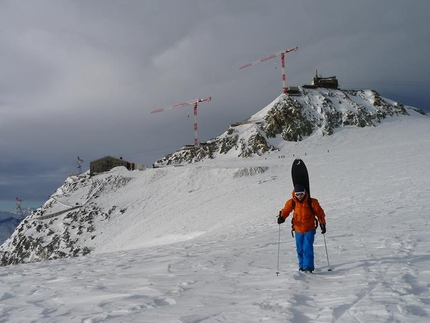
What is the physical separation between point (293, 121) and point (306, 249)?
73.5 metres

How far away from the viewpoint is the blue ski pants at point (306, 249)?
7.44 meters

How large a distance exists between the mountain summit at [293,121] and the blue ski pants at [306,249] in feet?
199

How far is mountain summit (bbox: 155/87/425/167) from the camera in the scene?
240 ft

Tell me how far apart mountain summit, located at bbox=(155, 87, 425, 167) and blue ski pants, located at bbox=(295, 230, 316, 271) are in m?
60.7

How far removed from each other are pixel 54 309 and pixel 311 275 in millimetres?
5055

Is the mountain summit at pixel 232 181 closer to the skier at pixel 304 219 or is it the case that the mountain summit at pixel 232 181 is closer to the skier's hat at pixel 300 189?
the skier at pixel 304 219

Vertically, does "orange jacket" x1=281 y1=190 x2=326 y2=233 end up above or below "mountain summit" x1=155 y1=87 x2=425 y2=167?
below

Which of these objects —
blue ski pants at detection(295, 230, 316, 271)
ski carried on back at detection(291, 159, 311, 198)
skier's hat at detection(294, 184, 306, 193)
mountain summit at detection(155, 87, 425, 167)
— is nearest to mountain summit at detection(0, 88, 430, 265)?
mountain summit at detection(155, 87, 425, 167)

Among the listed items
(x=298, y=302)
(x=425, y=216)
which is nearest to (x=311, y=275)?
(x=298, y=302)

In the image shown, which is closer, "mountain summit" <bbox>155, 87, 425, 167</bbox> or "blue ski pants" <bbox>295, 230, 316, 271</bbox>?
"blue ski pants" <bbox>295, 230, 316, 271</bbox>

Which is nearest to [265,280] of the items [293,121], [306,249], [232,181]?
[306,249]

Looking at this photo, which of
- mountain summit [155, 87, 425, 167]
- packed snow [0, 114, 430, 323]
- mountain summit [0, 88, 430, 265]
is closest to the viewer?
packed snow [0, 114, 430, 323]

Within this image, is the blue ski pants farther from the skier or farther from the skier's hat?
the skier's hat

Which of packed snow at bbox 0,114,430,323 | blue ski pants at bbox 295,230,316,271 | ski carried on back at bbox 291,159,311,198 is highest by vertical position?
ski carried on back at bbox 291,159,311,198
